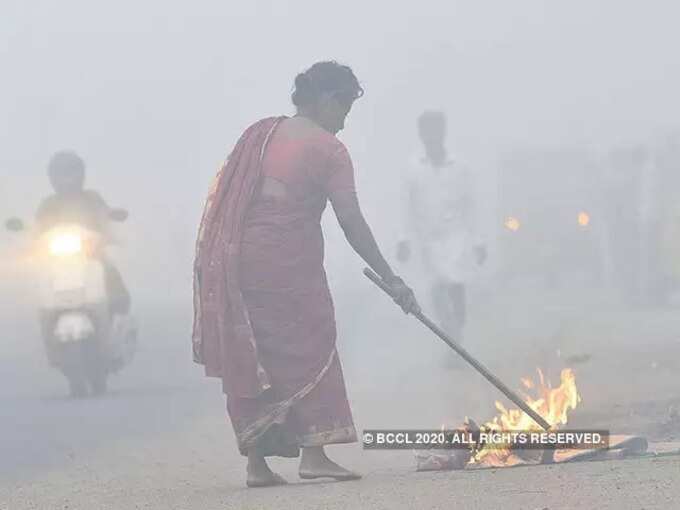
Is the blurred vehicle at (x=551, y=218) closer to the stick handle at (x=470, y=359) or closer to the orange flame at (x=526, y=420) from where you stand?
the orange flame at (x=526, y=420)

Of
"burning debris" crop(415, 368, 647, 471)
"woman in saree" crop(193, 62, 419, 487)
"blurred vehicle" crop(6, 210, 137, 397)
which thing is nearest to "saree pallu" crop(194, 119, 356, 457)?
"woman in saree" crop(193, 62, 419, 487)

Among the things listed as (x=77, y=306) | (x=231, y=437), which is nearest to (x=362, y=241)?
(x=231, y=437)

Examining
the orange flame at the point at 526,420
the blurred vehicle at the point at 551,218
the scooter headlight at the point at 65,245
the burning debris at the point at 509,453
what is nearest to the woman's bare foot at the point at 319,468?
the burning debris at the point at 509,453

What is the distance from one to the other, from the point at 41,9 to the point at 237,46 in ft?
3.82

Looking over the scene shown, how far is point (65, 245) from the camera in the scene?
8484 millimetres

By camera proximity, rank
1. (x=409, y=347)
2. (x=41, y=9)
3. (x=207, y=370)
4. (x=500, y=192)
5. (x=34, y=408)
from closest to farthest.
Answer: (x=207, y=370), (x=34, y=408), (x=41, y=9), (x=409, y=347), (x=500, y=192)

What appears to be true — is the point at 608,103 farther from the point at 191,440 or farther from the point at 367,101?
the point at 191,440

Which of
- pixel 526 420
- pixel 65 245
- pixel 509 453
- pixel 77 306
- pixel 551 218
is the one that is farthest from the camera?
pixel 551 218

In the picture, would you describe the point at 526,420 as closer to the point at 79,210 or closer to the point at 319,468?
the point at 319,468

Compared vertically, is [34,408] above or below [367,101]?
below

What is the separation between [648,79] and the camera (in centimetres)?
1054

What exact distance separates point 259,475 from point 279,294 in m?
0.57

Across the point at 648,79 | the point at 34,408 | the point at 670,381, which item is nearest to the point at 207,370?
the point at 34,408

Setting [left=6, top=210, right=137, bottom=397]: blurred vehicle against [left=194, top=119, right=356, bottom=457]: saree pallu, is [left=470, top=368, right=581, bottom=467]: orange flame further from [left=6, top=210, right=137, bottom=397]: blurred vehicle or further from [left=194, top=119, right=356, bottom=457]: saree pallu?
Answer: [left=6, top=210, right=137, bottom=397]: blurred vehicle
